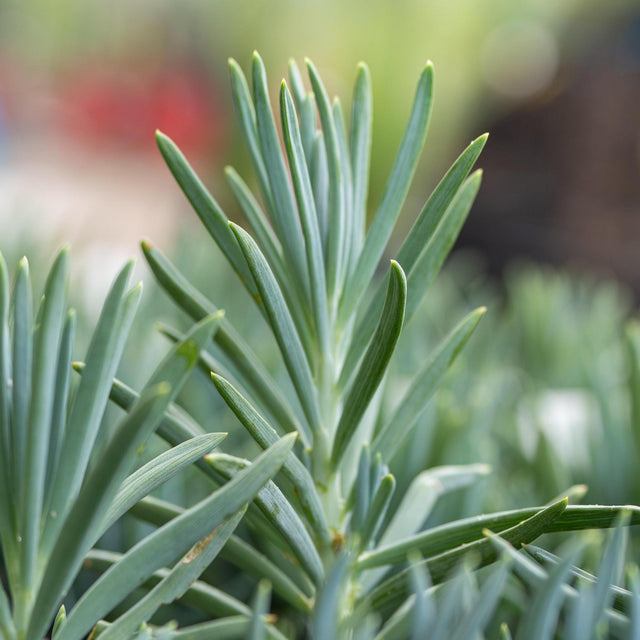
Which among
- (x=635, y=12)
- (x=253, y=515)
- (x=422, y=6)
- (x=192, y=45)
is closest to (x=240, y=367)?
(x=253, y=515)

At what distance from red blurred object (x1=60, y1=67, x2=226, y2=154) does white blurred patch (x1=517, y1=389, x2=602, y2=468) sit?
2040 millimetres

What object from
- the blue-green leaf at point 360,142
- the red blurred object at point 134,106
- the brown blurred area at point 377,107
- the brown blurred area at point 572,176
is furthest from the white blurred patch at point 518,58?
the blue-green leaf at point 360,142

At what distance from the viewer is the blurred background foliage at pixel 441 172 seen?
0.77 ft

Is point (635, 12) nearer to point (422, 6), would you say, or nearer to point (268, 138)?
point (422, 6)

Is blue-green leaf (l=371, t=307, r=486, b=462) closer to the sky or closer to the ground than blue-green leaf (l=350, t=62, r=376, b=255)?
closer to the ground

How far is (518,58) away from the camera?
6.11 ft

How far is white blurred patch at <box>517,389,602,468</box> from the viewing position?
0.23m

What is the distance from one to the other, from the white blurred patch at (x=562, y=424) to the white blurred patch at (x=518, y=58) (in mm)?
1364

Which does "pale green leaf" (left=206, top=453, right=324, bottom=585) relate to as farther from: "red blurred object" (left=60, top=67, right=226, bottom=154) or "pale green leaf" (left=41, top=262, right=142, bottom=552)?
"red blurred object" (left=60, top=67, right=226, bottom=154)

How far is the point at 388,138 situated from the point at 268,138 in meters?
1.33

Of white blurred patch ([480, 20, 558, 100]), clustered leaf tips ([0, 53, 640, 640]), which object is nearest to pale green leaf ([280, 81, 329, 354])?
clustered leaf tips ([0, 53, 640, 640])

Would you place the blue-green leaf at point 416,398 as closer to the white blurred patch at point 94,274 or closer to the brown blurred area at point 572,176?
the white blurred patch at point 94,274

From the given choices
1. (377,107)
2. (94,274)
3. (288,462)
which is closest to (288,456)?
(288,462)

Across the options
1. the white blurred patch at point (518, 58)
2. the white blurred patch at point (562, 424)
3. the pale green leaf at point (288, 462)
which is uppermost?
the white blurred patch at point (518, 58)
